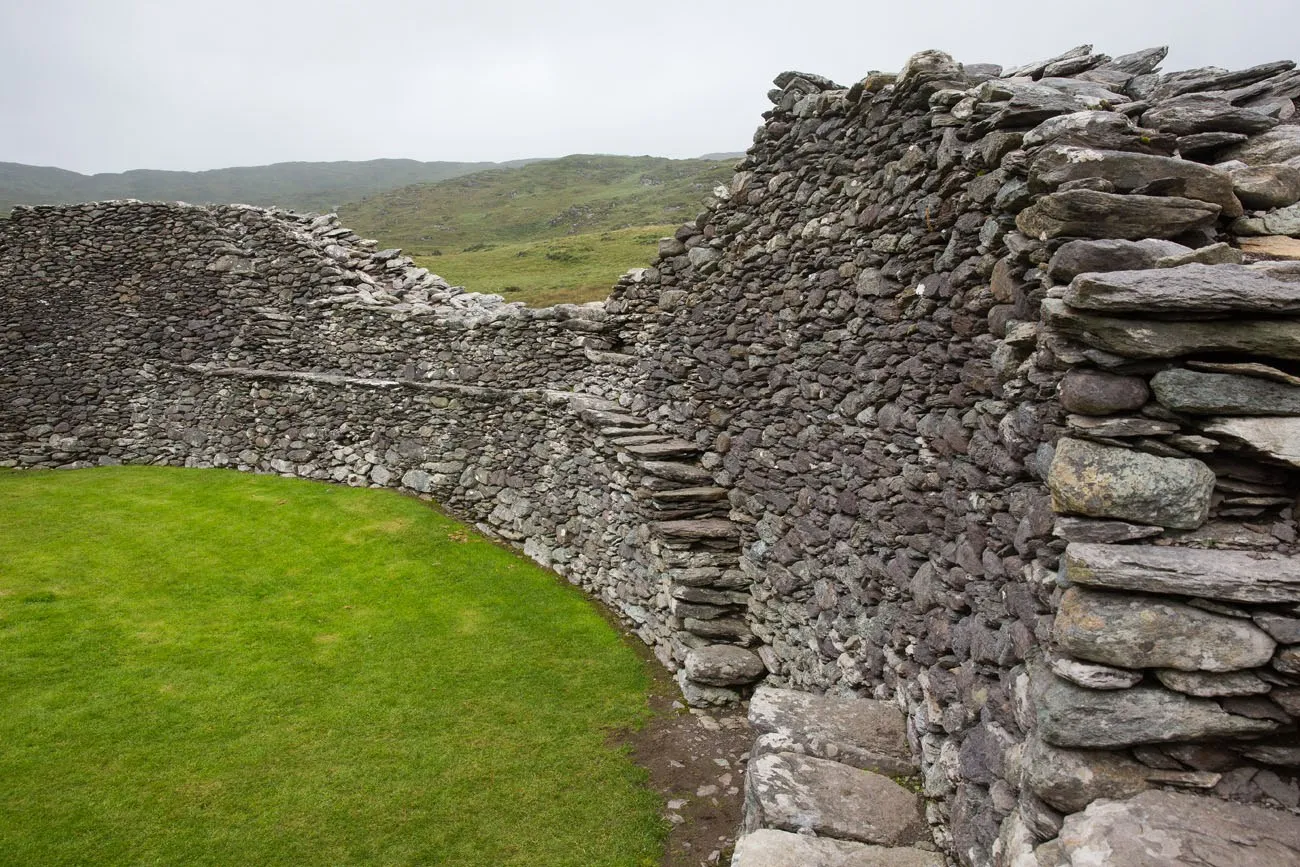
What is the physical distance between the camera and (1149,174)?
195 inches

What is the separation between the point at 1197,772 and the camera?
13.0ft

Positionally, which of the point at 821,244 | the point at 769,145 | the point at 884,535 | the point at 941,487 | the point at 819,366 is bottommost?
the point at 884,535

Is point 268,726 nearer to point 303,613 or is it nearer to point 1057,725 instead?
point 303,613

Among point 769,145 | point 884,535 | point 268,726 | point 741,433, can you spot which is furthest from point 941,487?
point 268,726

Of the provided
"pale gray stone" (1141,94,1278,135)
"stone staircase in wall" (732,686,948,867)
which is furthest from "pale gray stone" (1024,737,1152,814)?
"pale gray stone" (1141,94,1278,135)

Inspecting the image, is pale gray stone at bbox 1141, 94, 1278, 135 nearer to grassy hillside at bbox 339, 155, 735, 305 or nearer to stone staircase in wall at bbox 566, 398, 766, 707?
Result: stone staircase in wall at bbox 566, 398, 766, 707

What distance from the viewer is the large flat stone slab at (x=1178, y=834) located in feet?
11.6

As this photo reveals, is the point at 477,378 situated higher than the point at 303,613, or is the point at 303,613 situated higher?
the point at 477,378

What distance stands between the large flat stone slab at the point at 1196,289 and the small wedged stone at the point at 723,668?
7.52 m

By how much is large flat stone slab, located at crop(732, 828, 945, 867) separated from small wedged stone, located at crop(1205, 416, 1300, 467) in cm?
350

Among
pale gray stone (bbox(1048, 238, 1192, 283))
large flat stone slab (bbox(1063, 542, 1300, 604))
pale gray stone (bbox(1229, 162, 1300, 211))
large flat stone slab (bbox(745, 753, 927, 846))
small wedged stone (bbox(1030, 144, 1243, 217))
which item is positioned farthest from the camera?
large flat stone slab (bbox(745, 753, 927, 846))

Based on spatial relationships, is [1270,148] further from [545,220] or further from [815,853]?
[545,220]

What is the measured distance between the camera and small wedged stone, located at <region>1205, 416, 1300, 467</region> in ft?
12.9

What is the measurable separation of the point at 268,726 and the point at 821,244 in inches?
338
